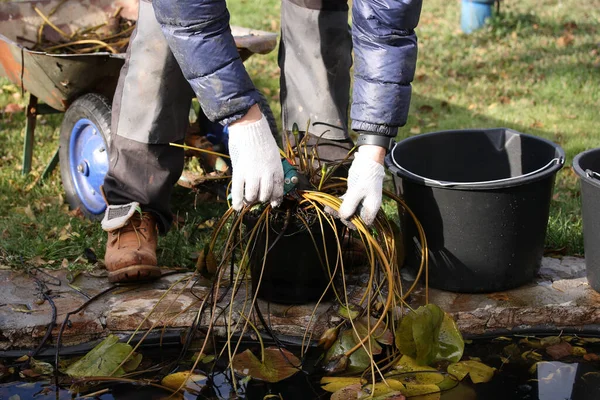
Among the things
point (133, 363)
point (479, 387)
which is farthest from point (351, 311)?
point (133, 363)

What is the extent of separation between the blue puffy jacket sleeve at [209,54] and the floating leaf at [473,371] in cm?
103

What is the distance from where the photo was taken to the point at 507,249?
2.75m

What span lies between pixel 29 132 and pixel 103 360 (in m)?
1.84

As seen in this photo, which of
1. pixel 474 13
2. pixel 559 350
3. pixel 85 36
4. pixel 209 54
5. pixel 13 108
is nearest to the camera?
pixel 209 54

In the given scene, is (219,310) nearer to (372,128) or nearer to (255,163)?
(255,163)

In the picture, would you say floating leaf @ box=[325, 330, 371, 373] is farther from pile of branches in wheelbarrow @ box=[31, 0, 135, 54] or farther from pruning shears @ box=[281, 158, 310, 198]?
pile of branches in wheelbarrow @ box=[31, 0, 135, 54]

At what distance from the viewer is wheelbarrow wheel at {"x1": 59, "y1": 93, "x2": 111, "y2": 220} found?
3.46 meters

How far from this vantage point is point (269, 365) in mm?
2531

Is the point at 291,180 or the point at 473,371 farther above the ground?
the point at 291,180

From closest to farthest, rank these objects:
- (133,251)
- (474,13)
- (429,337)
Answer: (429,337) < (133,251) < (474,13)

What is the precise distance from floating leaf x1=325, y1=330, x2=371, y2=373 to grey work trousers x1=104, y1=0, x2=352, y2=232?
72 cm

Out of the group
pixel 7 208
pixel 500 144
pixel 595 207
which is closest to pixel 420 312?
pixel 595 207

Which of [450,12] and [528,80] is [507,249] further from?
[450,12]

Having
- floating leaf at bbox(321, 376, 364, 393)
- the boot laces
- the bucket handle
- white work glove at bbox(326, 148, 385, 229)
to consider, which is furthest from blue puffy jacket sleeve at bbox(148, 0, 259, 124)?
floating leaf at bbox(321, 376, 364, 393)
